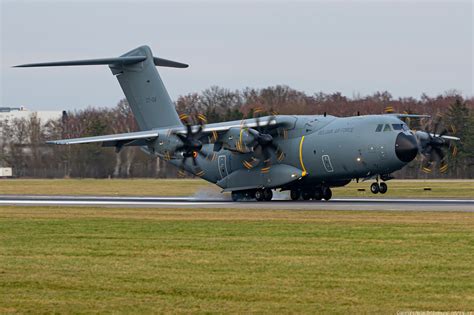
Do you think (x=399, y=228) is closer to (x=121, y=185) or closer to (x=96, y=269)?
(x=96, y=269)

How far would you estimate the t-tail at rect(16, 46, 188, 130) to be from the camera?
43.4 meters

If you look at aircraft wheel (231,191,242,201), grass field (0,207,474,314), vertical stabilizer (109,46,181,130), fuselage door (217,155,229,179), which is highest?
vertical stabilizer (109,46,181,130)

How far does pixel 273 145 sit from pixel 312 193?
2998mm

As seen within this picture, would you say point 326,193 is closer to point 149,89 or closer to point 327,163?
point 327,163

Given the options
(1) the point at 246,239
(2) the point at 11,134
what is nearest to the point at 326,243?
(1) the point at 246,239

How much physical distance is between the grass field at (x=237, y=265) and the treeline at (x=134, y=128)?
37.7 meters

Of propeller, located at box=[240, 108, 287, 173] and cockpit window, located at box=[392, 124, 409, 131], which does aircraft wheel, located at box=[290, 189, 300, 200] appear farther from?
cockpit window, located at box=[392, 124, 409, 131]

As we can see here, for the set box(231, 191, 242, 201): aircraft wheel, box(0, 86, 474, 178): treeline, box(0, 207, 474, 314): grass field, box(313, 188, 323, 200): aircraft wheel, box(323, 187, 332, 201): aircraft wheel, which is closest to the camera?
box(0, 207, 474, 314): grass field

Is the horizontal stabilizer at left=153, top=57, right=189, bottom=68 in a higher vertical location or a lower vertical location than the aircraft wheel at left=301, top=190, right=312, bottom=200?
higher

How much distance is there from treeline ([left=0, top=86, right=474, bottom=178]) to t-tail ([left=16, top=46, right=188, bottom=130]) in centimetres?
1736

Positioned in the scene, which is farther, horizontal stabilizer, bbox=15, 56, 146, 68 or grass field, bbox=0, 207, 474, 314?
horizontal stabilizer, bbox=15, 56, 146, 68

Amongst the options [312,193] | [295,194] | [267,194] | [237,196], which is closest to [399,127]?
[312,193]

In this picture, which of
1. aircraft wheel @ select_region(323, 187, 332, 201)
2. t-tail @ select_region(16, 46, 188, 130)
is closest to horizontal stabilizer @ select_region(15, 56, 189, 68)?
t-tail @ select_region(16, 46, 188, 130)

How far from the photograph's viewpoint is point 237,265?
15.8 metres
